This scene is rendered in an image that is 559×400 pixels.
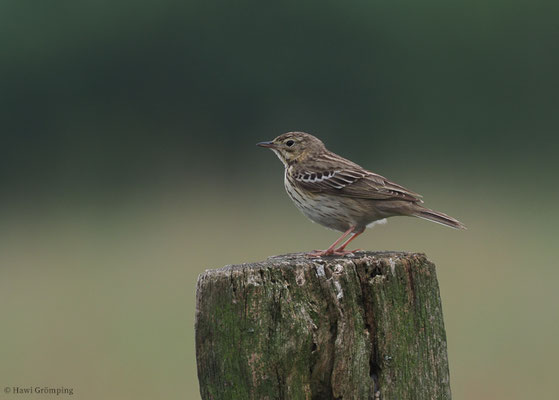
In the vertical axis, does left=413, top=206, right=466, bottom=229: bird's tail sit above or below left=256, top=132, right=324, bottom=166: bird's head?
below

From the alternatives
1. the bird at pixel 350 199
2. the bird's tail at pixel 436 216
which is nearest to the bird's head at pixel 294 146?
the bird at pixel 350 199

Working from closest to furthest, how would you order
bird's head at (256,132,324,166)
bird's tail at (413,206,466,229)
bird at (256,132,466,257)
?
bird's tail at (413,206,466,229) < bird at (256,132,466,257) < bird's head at (256,132,324,166)

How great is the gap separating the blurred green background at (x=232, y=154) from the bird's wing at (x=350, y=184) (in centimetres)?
384

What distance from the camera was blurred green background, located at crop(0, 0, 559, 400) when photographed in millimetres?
12352

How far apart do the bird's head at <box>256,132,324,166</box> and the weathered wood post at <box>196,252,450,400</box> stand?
3690mm

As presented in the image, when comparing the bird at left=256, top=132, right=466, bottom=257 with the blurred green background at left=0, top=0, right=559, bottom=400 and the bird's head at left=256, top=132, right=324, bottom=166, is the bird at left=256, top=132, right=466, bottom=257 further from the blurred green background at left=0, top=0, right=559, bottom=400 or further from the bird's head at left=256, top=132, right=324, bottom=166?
the blurred green background at left=0, top=0, right=559, bottom=400

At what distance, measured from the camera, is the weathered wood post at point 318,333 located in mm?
4184

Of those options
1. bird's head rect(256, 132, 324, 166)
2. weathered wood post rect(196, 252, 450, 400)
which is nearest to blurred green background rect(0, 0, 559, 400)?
bird's head rect(256, 132, 324, 166)

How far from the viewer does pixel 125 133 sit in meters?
21.1

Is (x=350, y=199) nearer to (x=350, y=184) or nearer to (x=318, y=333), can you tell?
(x=350, y=184)

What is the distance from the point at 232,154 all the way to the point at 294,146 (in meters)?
12.1

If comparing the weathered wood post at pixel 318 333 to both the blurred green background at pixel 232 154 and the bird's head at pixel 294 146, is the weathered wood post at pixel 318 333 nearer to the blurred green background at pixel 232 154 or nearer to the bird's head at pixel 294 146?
the bird's head at pixel 294 146

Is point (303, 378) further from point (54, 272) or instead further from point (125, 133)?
point (125, 133)

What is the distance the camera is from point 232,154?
2012 centimetres
